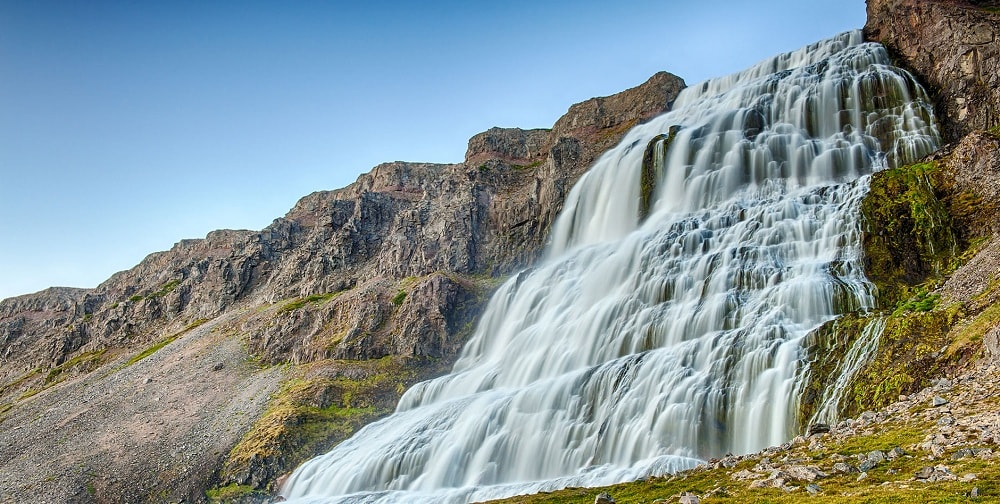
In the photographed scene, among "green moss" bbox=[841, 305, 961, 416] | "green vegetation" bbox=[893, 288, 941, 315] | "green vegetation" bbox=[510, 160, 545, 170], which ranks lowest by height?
"green moss" bbox=[841, 305, 961, 416]

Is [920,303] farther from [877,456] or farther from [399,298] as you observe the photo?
[399,298]

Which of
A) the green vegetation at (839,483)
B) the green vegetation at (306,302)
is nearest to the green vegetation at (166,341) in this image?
the green vegetation at (306,302)

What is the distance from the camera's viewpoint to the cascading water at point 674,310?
2422cm

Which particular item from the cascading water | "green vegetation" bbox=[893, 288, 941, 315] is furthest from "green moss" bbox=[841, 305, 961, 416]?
the cascading water

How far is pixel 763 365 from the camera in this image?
77.7 ft

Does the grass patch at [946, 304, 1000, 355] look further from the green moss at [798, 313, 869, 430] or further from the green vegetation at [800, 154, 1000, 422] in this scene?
the green moss at [798, 313, 869, 430]

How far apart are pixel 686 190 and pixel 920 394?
31.9 metres

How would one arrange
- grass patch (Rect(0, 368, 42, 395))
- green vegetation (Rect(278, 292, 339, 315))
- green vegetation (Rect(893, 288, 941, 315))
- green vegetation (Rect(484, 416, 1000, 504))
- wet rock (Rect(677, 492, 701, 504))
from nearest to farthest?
1. green vegetation (Rect(484, 416, 1000, 504))
2. wet rock (Rect(677, 492, 701, 504))
3. green vegetation (Rect(893, 288, 941, 315))
4. green vegetation (Rect(278, 292, 339, 315))
5. grass patch (Rect(0, 368, 42, 395))

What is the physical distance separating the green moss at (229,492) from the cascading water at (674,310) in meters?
2.73

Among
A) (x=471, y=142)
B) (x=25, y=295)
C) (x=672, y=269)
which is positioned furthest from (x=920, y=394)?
(x=25, y=295)

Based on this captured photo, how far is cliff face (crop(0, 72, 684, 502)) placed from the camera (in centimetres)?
4231

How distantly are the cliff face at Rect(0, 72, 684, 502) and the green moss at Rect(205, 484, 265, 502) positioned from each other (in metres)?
0.56

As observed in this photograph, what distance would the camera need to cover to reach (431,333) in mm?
50812

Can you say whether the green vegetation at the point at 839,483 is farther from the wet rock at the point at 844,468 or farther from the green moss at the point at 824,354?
the green moss at the point at 824,354
